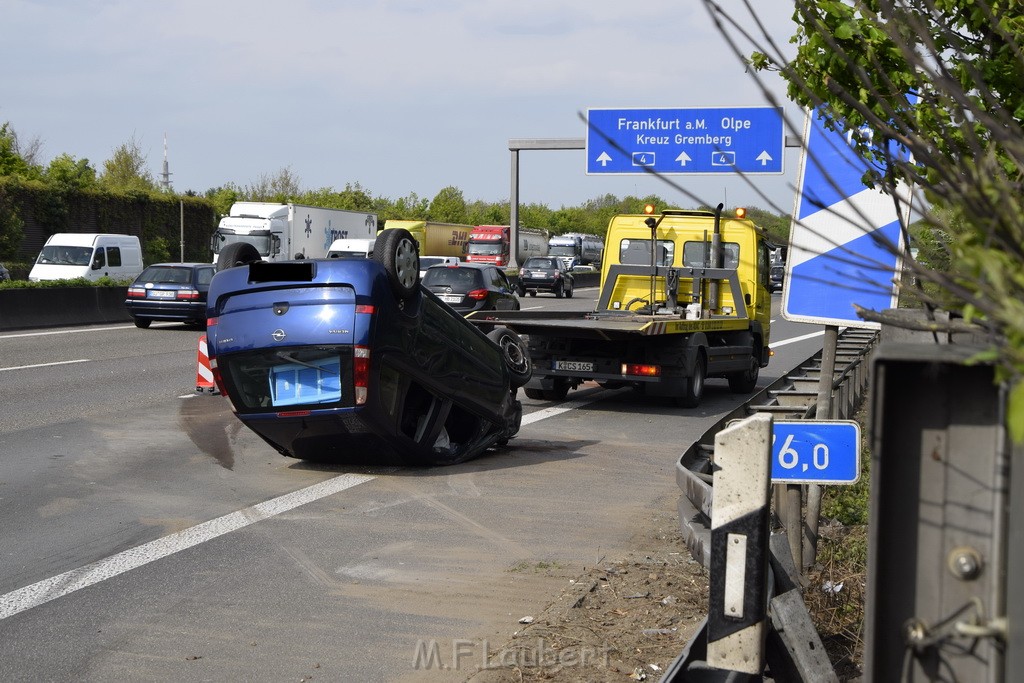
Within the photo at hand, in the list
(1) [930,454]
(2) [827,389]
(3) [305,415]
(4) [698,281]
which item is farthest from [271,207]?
(1) [930,454]

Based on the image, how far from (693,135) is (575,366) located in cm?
1229

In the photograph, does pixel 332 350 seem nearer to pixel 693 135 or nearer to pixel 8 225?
pixel 693 135

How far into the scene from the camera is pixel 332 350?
30.4ft

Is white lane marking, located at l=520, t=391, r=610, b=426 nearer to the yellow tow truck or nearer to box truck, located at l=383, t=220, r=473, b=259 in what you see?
the yellow tow truck

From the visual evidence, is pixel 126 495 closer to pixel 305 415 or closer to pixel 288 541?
pixel 305 415

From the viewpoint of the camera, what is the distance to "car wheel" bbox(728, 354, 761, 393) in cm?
1741

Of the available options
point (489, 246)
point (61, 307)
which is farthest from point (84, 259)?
point (489, 246)

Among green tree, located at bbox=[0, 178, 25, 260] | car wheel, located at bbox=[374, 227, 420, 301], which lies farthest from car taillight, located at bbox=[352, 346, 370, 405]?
green tree, located at bbox=[0, 178, 25, 260]

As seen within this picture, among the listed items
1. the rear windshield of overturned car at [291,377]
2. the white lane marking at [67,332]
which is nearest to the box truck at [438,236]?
the white lane marking at [67,332]

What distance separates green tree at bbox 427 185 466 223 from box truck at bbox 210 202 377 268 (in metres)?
57.4

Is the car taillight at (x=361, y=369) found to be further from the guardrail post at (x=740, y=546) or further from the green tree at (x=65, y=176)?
the green tree at (x=65, y=176)

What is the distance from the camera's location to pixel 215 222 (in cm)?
6019

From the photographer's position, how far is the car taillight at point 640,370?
14938 millimetres

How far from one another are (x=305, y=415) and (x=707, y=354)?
7.62 metres
